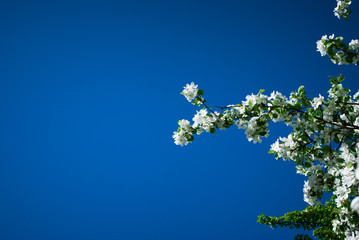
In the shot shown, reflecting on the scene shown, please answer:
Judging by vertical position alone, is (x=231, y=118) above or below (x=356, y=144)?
above

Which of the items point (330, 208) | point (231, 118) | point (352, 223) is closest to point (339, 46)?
point (231, 118)

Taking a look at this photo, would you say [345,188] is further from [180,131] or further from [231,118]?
[180,131]

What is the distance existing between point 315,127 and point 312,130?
62mm

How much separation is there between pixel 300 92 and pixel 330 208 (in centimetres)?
569

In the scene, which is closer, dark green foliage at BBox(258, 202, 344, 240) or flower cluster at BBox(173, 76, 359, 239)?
flower cluster at BBox(173, 76, 359, 239)

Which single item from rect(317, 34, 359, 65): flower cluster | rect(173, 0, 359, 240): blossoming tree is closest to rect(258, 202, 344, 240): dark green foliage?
rect(173, 0, 359, 240): blossoming tree

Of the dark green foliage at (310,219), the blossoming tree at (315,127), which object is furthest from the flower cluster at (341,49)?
the dark green foliage at (310,219)

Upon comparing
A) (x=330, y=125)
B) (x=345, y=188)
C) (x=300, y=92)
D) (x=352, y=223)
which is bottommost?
(x=352, y=223)

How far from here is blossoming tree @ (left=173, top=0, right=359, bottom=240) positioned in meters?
3.44

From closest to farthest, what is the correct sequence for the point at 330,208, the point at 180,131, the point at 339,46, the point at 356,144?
the point at 356,144 < the point at 339,46 < the point at 180,131 < the point at 330,208

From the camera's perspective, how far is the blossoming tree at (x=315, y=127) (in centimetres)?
344

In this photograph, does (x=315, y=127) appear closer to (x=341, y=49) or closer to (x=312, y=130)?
(x=312, y=130)

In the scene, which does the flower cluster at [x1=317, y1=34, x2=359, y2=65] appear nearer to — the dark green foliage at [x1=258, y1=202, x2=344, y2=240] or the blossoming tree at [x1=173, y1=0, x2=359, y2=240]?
the blossoming tree at [x1=173, y1=0, x2=359, y2=240]

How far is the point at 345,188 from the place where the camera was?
341cm
